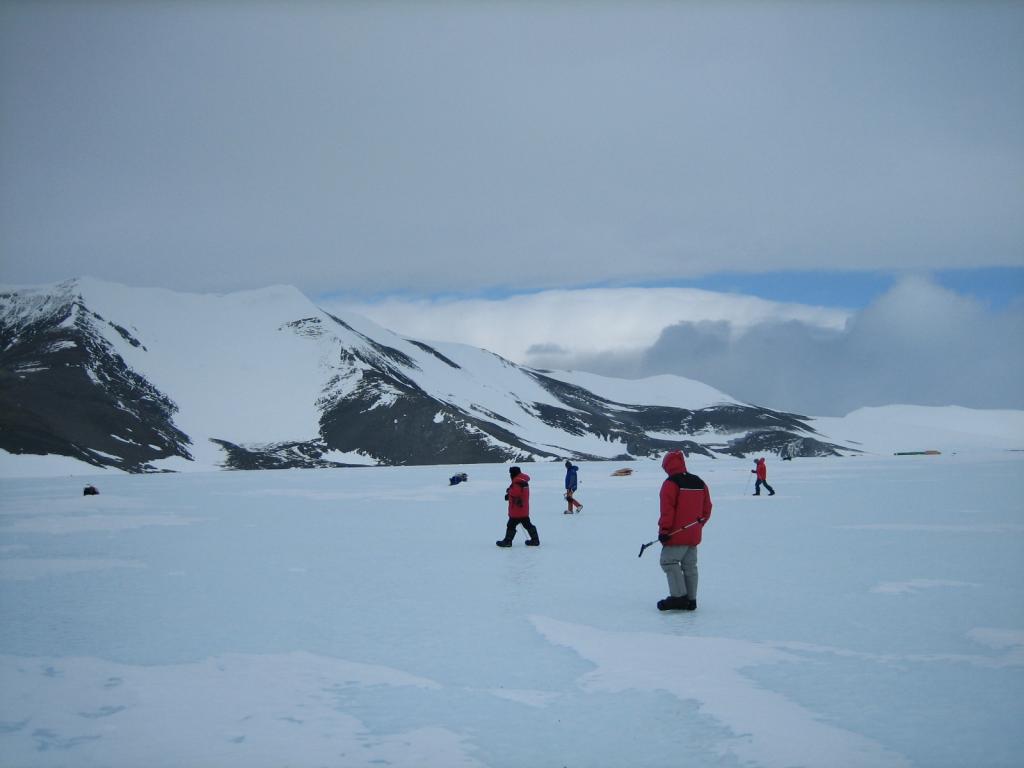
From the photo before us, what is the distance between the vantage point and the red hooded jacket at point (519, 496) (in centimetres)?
1983

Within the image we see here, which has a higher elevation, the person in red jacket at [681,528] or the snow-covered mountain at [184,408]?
the snow-covered mountain at [184,408]

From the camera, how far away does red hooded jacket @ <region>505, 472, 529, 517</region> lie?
1983cm

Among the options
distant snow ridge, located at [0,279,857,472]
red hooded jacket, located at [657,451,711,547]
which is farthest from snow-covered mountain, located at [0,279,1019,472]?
red hooded jacket, located at [657,451,711,547]

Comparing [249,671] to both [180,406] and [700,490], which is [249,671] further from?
[180,406]

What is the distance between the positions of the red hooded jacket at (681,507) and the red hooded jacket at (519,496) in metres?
7.44

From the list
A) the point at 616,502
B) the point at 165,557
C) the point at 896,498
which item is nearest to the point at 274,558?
the point at 165,557

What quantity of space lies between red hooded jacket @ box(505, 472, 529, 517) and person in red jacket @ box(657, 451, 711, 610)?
7.32 meters

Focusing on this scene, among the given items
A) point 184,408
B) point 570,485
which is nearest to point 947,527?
point 570,485

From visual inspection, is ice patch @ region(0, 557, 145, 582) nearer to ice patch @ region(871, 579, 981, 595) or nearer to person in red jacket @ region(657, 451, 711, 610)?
person in red jacket @ region(657, 451, 711, 610)

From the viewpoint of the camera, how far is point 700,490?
1266 centimetres

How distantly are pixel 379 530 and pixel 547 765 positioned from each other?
20.0 m

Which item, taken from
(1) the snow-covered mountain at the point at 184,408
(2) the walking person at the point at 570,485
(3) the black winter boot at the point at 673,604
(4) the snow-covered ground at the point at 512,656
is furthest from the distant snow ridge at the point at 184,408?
(3) the black winter boot at the point at 673,604

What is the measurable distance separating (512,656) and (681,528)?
→ 3490 millimetres

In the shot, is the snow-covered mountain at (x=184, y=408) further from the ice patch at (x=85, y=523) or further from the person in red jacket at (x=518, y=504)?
the person in red jacket at (x=518, y=504)
